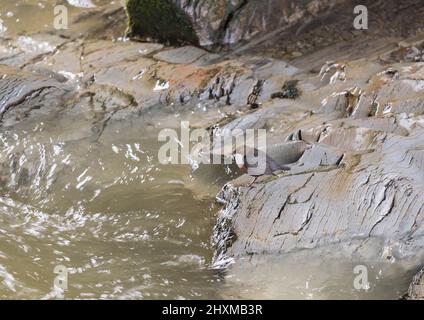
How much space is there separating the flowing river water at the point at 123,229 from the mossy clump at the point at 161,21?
2081 mm

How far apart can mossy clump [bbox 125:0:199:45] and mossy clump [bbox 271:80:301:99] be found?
6.95ft

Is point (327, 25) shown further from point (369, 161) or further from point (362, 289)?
point (362, 289)

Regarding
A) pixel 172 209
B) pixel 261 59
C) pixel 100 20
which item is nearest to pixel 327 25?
pixel 261 59

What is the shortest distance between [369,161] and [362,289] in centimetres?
131

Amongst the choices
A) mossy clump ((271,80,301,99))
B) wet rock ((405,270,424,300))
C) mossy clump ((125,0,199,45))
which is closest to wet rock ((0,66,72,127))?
mossy clump ((125,0,199,45))

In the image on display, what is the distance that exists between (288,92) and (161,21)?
9.18ft

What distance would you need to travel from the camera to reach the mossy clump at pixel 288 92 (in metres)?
7.20

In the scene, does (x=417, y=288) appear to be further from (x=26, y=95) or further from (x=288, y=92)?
(x=26, y=95)

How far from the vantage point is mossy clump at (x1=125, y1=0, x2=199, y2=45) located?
349 inches

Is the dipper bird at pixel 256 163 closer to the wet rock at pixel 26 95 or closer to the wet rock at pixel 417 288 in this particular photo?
the wet rock at pixel 417 288

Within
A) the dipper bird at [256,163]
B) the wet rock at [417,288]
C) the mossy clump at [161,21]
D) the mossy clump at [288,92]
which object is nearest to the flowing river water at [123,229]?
the wet rock at [417,288]

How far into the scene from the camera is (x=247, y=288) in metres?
4.57

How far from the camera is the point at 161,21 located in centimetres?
Answer: 891

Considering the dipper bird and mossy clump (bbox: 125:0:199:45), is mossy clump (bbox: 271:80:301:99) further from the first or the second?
mossy clump (bbox: 125:0:199:45)
